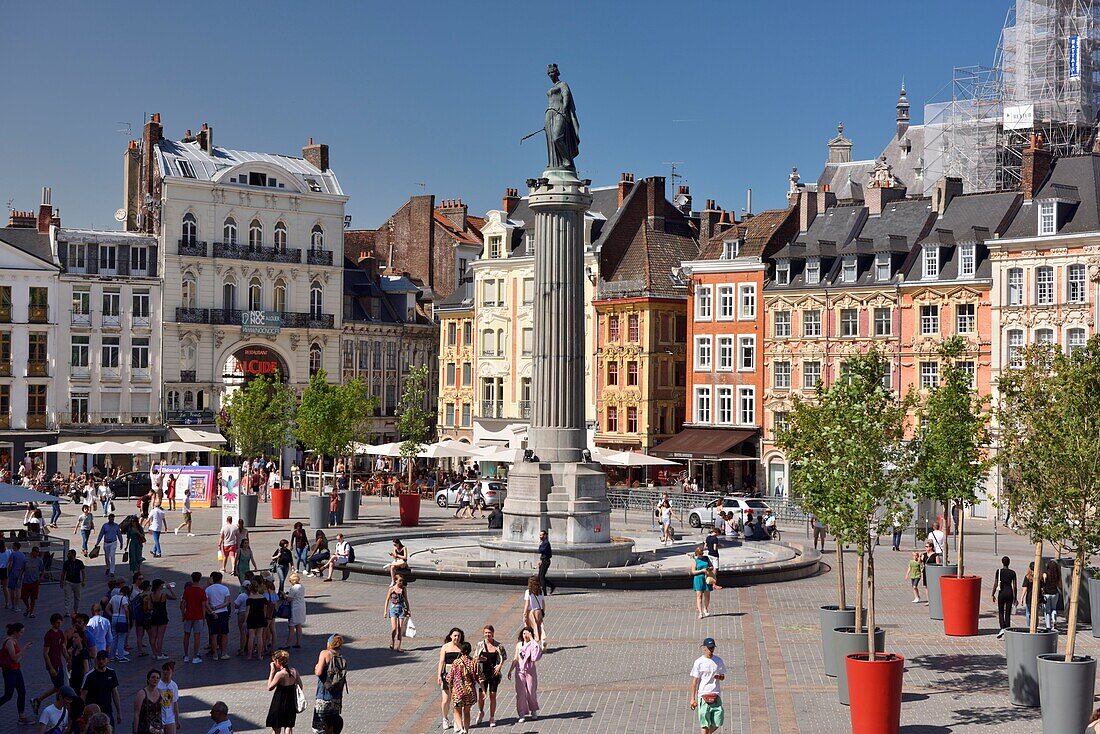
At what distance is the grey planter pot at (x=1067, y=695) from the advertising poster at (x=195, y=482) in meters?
41.8

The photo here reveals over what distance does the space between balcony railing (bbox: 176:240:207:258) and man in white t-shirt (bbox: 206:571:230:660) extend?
54.9 m

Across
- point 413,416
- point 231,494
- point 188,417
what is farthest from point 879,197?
point 188,417

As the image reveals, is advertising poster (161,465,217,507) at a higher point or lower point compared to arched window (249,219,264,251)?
lower

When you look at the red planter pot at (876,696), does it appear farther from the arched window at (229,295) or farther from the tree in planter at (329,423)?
the arched window at (229,295)

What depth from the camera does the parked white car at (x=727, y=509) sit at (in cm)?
5191

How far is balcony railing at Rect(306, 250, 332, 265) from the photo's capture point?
272 ft

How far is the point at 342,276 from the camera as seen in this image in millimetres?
84312

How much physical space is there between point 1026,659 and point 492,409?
58.5 meters

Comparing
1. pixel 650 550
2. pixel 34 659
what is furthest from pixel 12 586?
pixel 650 550

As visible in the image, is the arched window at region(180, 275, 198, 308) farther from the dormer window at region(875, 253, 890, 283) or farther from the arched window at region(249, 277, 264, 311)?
the dormer window at region(875, 253, 890, 283)

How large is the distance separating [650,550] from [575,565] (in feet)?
17.8

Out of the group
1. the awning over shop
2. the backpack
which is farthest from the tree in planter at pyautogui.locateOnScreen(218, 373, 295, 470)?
the backpack

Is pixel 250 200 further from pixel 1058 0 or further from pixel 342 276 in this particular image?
pixel 1058 0

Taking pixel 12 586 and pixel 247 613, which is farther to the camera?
pixel 12 586
